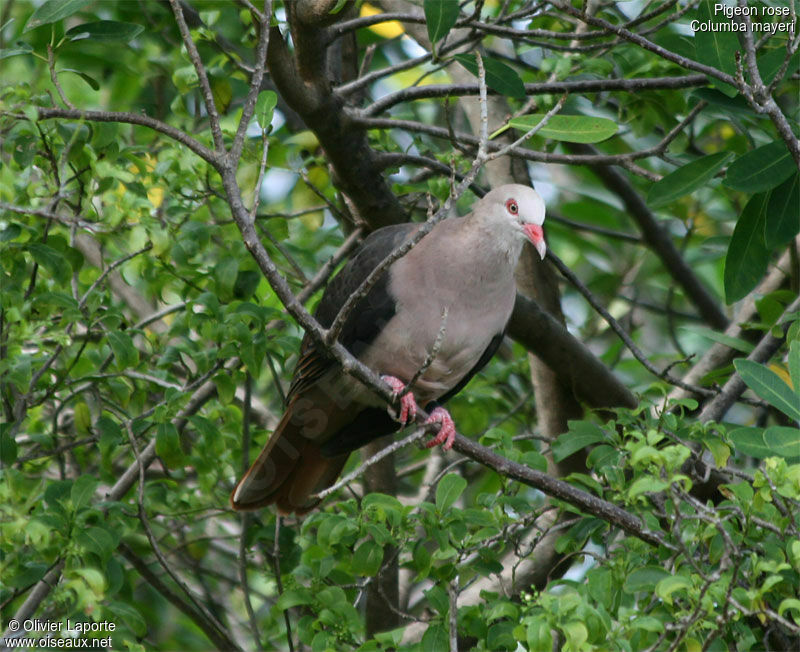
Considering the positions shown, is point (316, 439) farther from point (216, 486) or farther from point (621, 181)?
point (621, 181)

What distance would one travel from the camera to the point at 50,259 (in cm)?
289

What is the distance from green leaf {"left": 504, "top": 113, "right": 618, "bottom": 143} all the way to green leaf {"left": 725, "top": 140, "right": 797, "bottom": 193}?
57 centimetres

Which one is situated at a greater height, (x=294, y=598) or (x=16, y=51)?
(x=16, y=51)

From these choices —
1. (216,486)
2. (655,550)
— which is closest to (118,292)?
(216,486)

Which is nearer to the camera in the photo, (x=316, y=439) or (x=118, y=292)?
(x=316, y=439)

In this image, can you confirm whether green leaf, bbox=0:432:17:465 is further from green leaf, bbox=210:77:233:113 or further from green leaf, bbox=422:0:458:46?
green leaf, bbox=422:0:458:46

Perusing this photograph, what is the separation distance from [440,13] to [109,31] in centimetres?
112

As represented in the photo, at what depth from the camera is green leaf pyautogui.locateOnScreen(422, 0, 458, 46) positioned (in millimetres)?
2713

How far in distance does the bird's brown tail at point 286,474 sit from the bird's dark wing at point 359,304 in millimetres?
205

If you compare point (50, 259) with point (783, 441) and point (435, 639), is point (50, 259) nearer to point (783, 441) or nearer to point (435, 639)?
point (435, 639)

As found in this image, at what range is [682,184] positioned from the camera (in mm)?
3004

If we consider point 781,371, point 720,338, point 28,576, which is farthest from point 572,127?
point 28,576

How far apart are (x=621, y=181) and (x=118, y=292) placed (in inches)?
86.2

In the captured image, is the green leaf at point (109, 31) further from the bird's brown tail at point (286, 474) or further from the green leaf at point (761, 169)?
the green leaf at point (761, 169)
